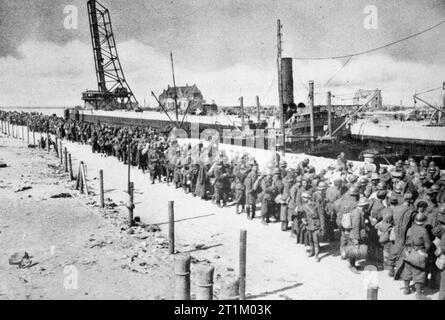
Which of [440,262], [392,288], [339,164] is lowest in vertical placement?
[392,288]

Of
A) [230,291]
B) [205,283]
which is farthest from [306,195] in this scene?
[205,283]

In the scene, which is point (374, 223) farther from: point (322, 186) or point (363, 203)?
point (322, 186)

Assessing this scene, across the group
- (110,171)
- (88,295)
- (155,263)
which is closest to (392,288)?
(155,263)

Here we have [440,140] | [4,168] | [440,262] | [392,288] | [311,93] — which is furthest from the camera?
[440,140]

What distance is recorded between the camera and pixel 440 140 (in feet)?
92.3

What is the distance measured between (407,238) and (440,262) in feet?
1.88

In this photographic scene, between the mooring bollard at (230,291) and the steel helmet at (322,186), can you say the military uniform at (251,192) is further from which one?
the mooring bollard at (230,291)

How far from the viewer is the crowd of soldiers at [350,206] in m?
6.07

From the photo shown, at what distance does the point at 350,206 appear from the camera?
741cm

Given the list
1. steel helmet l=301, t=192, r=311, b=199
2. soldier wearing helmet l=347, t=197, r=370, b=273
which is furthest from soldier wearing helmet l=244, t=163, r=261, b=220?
soldier wearing helmet l=347, t=197, r=370, b=273

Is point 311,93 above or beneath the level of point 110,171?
above

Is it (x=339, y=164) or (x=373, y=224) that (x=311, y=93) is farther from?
(x=373, y=224)

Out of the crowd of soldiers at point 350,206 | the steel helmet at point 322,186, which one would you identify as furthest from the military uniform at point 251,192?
the steel helmet at point 322,186

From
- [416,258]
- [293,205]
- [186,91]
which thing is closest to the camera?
[416,258]
